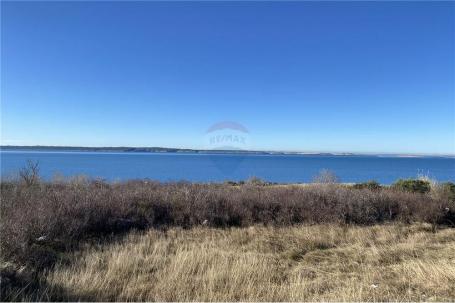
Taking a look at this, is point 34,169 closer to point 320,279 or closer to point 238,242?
Answer: point 238,242

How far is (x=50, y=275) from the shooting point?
4758 mm

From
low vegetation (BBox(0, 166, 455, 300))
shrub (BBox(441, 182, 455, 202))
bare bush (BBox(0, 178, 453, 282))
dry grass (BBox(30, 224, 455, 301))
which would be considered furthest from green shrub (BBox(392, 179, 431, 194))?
dry grass (BBox(30, 224, 455, 301))

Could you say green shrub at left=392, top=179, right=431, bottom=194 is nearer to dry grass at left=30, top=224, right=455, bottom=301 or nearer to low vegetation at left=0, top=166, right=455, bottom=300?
low vegetation at left=0, top=166, right=455, bottom=300

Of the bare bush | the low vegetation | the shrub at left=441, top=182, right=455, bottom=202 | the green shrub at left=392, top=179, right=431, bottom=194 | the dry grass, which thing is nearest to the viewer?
the dry grass

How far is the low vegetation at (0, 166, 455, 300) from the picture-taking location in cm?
482

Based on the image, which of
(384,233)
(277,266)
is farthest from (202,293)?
(384,233)

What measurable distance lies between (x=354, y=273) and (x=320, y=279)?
766mm

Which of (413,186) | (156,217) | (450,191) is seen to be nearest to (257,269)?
(156,217)

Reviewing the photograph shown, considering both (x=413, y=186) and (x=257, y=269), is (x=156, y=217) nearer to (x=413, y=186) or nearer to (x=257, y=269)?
(x=257, y=269)

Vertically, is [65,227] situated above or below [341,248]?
above

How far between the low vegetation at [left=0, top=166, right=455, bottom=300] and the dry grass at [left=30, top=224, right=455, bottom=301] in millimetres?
85

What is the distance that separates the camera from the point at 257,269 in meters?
5.28

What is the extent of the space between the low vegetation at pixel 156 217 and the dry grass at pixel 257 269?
85mm

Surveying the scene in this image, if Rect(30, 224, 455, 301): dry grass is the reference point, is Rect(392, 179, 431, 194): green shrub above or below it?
above
